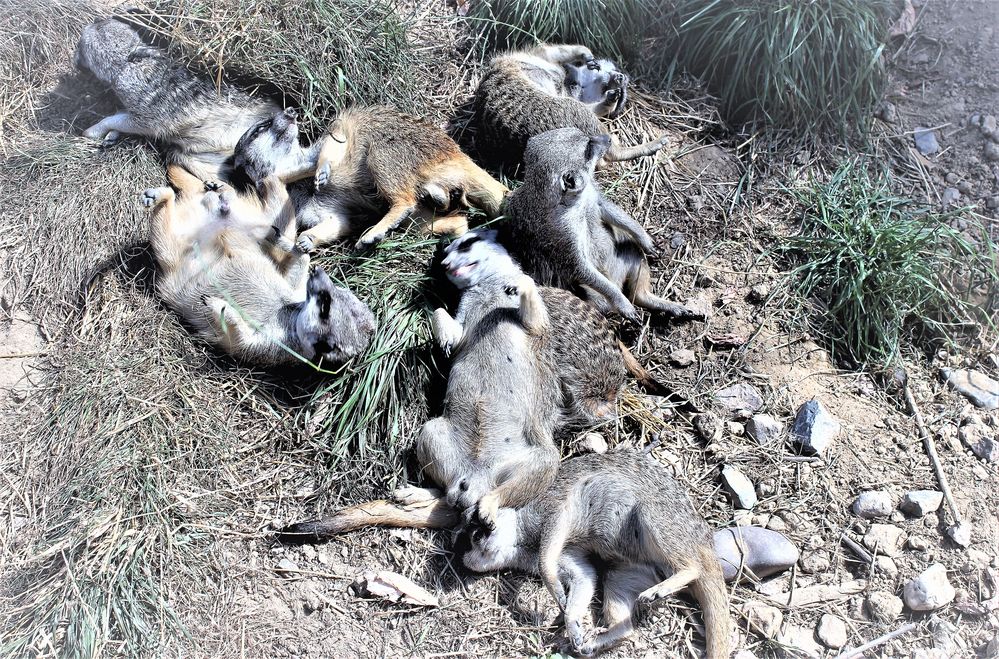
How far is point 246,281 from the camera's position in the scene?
4.14 meters

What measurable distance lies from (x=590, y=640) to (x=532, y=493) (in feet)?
2.42

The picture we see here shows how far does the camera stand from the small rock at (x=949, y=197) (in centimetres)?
466

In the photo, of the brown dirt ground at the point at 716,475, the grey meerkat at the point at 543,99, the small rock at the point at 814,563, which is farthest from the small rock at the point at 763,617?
the grey meerkat at the point at 543,99

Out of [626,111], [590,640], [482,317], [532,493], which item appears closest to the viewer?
[590,640]

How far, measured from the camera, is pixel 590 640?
133 inches

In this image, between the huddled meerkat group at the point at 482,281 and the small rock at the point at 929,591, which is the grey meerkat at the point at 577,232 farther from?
the small rock at the point at 929,591

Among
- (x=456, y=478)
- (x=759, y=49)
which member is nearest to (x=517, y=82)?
(x=759, y=49)

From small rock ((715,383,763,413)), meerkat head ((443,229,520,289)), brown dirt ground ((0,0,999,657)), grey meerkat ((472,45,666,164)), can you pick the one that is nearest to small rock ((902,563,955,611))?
brown dirt ground ((0,0,999,657))

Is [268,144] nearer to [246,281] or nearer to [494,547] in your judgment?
[246,281]

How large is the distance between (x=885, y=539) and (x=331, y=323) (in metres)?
3.10

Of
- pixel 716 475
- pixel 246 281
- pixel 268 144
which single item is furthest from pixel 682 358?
pixel 268 144

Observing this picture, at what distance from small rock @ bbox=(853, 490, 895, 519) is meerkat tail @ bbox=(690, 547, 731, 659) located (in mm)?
935

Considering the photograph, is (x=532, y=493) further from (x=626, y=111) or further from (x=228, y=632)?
(x=626, y=111)

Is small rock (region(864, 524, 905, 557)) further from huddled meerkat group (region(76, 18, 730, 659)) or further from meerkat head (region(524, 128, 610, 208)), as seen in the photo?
meerkat head (region(524, 128, 610, 208))
